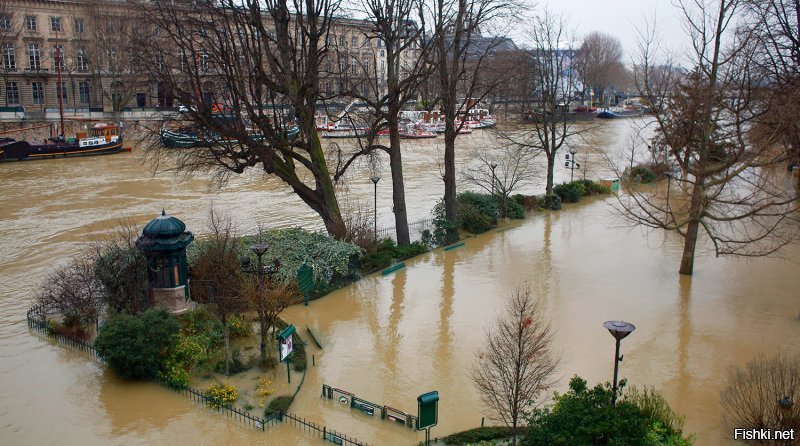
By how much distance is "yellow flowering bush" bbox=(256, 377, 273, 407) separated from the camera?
536 inches

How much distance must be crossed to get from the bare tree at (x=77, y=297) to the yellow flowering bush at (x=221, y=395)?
531 cm

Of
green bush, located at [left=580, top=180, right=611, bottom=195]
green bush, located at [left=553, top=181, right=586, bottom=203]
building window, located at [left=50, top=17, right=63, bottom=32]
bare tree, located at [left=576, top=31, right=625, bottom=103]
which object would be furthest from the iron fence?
bare tree, located at [left=576, top=31, right=625, bottom=103]

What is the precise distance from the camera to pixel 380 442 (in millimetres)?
12102

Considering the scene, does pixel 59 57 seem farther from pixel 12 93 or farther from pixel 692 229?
pixel 692 229

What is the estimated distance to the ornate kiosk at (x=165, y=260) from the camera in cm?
1714

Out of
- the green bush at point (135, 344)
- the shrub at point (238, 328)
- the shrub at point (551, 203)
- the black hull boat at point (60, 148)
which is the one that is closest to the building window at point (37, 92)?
the black hull boat at point (60, 148)

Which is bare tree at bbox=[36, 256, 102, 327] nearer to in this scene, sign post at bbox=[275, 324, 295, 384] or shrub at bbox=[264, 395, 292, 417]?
sign post at bbox=[275, 324, 295, 384]

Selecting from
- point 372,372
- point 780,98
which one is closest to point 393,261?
point 372,372

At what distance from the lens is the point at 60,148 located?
52.6 meters

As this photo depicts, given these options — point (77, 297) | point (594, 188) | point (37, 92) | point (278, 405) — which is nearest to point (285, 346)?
point (278, 405)

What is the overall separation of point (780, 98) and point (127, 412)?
80.6 ft

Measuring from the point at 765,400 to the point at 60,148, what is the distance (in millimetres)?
52777

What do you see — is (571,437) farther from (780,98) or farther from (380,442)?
(780,98)

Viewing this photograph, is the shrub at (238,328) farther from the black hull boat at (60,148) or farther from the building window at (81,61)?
the building window at (81,61)
